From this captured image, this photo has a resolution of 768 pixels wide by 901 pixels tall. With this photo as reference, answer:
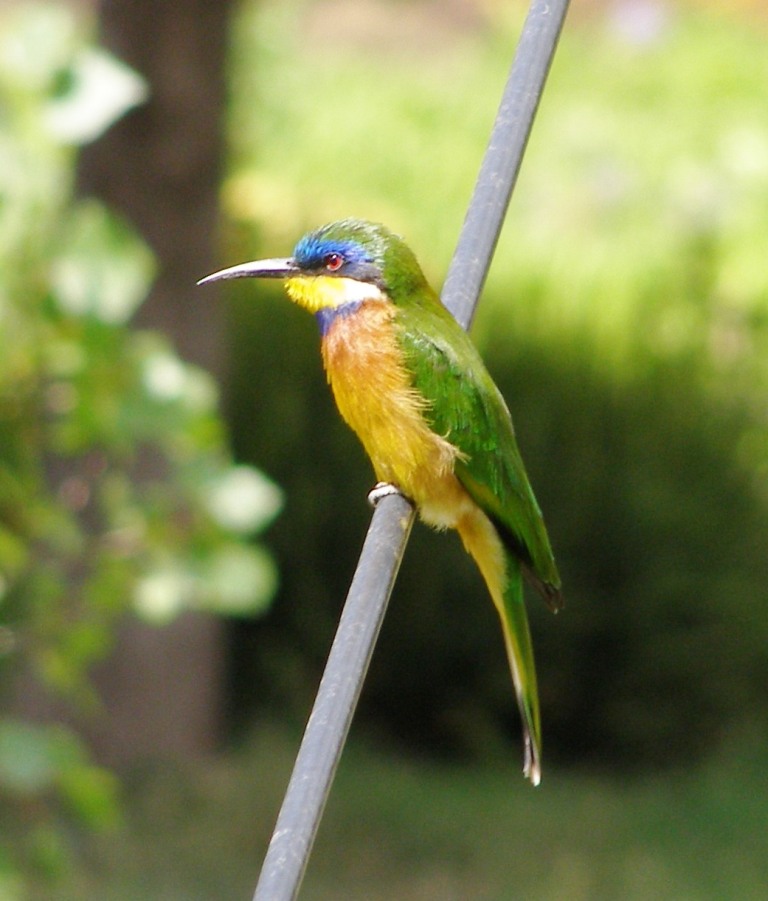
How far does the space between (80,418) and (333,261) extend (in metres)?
0.49

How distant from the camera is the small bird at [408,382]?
2342mm

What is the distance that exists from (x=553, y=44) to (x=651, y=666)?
11.9 ft

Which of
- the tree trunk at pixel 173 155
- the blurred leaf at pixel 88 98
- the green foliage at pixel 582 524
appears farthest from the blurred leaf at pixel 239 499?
the green foliage at pixel 582 524

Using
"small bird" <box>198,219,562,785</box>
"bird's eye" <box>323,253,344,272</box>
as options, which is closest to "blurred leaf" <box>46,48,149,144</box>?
"small bird" <box>198,219,562,785</box>

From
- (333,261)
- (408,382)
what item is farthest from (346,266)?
(408,382)

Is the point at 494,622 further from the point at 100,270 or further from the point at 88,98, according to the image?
the point at 88,98

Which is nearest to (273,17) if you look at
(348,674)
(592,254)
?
(592,254)

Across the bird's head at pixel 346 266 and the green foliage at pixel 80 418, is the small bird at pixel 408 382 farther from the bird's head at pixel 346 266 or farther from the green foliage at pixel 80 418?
the green foliage at pixel 80 418

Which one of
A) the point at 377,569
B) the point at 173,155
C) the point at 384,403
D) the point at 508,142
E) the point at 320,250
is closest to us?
the point at 377,569

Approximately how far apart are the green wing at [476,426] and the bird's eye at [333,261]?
11 centimetres

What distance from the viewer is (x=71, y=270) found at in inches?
102

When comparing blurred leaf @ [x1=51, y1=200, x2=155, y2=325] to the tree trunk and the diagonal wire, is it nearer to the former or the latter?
the diagonal wire

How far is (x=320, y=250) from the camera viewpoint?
2299 millimetres

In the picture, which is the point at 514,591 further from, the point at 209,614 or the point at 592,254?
the point at 592,254
